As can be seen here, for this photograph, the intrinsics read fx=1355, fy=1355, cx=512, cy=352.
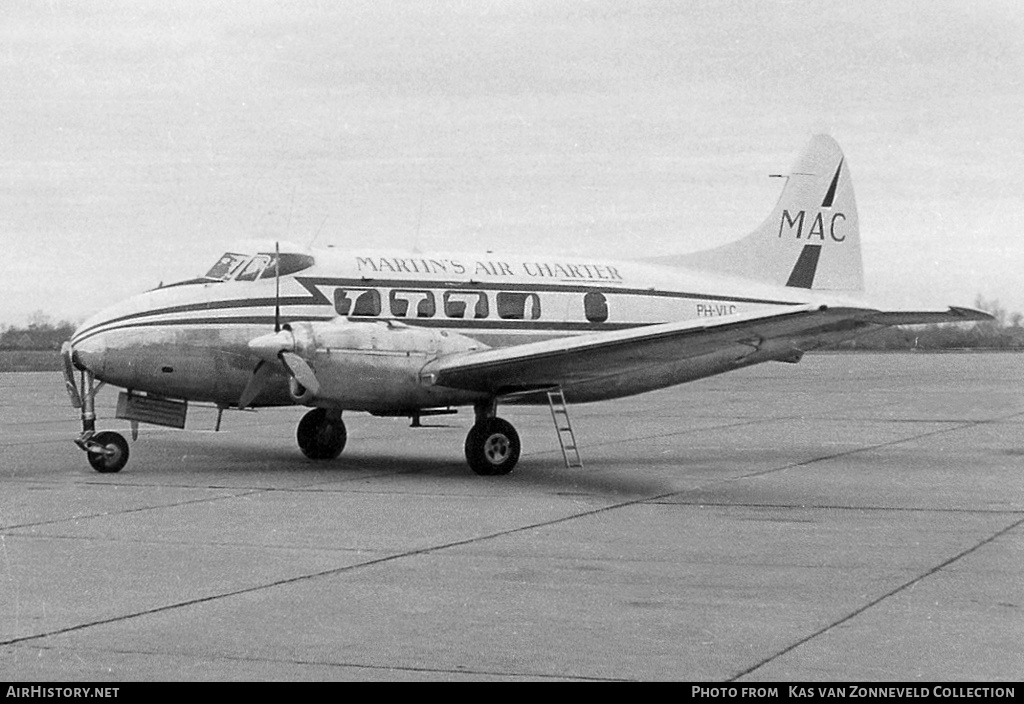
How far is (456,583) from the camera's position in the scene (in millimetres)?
9398

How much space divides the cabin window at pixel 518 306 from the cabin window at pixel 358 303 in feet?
5.93

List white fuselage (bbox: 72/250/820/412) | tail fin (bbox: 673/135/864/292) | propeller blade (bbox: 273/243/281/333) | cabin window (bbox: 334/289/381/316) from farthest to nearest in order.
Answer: tail fin (bbox: 673/135/864/292) → cabin window (bbox: 334/289/381/316) → propeller blade (bbox: 273/243/281/333) → white fuselage (bbox: 72/250/820/412)

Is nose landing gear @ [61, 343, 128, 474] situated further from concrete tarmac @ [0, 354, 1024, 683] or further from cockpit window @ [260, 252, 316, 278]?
cockpit window @ [260, 252, 316, 278]

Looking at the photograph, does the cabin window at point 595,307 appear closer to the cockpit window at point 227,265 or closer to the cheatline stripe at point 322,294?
the cheatline stripe at point 322,294

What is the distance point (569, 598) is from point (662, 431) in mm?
16523

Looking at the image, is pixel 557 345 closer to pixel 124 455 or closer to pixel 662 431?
pixel 124 455

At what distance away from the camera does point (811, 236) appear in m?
22.1

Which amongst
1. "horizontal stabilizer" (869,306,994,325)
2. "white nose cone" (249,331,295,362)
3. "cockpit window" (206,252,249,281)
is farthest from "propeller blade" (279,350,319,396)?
"horizontal stabilizer" (869,306,994,325)

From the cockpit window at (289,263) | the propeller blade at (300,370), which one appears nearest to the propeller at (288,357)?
the propeller blade at (300,370)

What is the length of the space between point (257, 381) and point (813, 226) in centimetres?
981

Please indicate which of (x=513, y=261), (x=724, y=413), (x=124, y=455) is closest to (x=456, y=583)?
(x=124, y=455)

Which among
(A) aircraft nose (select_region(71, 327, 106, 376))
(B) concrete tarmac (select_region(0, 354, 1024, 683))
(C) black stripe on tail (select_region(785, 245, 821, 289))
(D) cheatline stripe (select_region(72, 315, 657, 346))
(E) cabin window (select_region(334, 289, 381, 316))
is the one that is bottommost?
(B) concrete tarmac (select_region(0, 354, 1024, 683))

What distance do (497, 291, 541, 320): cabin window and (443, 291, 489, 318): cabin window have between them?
0.27 meters

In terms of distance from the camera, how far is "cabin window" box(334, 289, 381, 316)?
1802cm
